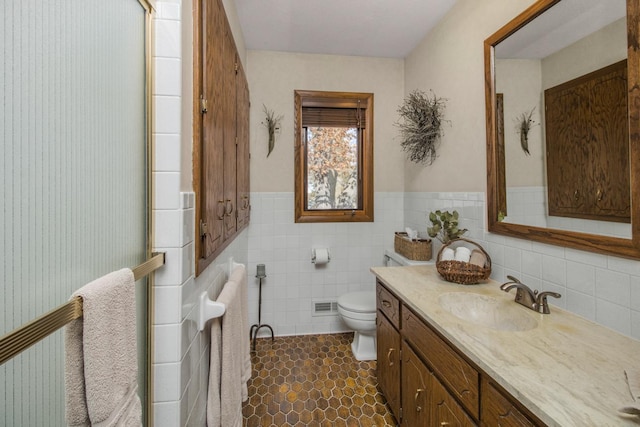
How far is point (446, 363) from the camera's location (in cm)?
99

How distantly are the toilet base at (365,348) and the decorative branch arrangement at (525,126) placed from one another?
1.67 metres

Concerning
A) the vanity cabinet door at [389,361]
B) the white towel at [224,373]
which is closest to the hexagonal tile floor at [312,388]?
the vanity cabinet door at [389,361]

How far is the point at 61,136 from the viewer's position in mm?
510

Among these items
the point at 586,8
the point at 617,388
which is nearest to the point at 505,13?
the point at 586,8

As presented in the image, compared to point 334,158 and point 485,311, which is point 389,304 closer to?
point 485,311

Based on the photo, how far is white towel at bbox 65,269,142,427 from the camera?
1.56 feet

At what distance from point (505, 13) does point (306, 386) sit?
101 inches

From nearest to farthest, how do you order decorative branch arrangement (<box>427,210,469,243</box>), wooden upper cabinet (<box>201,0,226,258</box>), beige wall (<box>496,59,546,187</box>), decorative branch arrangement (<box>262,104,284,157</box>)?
wooden upper cabinet (<box>201,0,226,258</box>), beige wall (<box>496,59,546,187</box>), decorative branch arrangement (<box>427,210,469,243</box>), decorative branch arrangement (<box>262,104,284,157</box>)

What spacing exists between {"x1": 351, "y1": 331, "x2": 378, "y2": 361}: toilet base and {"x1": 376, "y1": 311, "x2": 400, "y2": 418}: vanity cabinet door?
407mm

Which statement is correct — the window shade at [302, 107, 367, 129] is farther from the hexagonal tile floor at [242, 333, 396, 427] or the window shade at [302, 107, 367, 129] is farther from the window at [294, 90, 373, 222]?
the hexagonal tile floor at [242, 333, 396, 427]

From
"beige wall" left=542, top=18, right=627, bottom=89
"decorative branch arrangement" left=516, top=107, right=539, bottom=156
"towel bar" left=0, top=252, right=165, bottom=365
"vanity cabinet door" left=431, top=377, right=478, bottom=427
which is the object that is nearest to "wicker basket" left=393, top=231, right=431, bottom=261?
"decorative branch arrangement" left=516, top=107, right=539, bottom=156

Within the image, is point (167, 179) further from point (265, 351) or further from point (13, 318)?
point (265, 351)

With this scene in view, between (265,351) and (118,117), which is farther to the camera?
(265,351)

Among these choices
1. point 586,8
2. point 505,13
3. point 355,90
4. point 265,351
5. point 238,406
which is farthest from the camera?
point 355,90
